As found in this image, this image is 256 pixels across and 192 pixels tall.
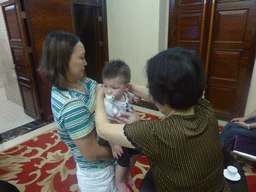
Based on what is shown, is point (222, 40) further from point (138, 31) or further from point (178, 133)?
point (178, 133)

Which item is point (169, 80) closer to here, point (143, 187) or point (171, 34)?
point (143, 187)

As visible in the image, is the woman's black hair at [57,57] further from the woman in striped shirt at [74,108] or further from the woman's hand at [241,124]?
the woman's hand at [241,124]

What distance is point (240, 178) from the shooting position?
3.75 ft

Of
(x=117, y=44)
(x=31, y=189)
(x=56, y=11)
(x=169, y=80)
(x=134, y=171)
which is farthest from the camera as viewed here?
(x=117, y=44)

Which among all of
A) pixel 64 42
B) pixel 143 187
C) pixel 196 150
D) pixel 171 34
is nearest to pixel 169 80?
pixel 196 150

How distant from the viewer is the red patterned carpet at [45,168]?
6.10ft

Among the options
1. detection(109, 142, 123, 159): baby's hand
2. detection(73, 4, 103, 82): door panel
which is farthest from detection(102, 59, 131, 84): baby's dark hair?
detection(73, 4, 103, 82): door panel

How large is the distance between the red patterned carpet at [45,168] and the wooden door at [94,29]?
2.38 m

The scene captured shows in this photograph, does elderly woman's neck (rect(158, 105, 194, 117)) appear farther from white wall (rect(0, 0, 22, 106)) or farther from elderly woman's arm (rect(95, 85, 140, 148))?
white wall (rect(0, 0, 22, 106))

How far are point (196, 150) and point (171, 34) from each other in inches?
122

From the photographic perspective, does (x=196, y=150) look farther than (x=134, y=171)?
No

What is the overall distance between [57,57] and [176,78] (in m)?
0.60

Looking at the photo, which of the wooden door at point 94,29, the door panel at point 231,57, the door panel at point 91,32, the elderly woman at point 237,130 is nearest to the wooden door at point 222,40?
the door panel at point 231,57

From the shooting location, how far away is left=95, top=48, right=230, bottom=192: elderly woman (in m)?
0.69
